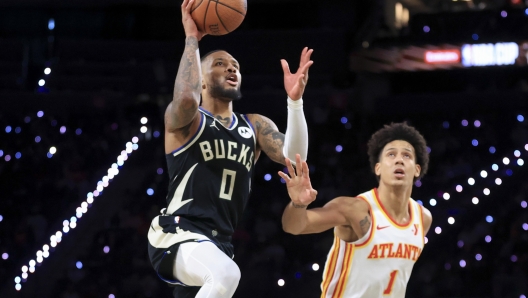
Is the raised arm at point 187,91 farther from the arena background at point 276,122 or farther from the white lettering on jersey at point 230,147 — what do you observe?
the arena background at point 276,122

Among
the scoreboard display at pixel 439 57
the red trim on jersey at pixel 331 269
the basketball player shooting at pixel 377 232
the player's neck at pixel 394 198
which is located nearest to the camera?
the basketball player shooting at pixel 377 232

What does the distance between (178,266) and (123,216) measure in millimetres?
6917

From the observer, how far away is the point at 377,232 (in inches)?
171

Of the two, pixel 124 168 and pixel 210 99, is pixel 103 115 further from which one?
pixel 210 99

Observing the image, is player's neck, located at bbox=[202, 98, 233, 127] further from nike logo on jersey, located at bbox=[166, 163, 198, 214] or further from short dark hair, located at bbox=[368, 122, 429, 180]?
short dark hair, located at bbox=[368, 122, 429, 180]

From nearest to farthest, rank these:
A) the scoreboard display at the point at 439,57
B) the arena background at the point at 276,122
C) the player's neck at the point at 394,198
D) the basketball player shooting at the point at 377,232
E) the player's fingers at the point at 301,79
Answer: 1. the player's fingers at the point at 301,79
2. the basketball player shooting at the point at 377,232
3. the player's neck at the point at 394,198
4. the arena background at the point at 276,122
5. the scoreboard display at the point at 439,57

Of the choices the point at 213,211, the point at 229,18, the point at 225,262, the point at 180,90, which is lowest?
the point at 225,262

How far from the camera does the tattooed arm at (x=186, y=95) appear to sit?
3.62m

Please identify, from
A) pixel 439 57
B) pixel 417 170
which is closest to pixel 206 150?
pixel 417 170

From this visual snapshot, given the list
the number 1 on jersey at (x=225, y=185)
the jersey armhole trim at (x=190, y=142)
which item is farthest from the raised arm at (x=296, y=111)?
the jersey armhole trim at (x=190, y=142)

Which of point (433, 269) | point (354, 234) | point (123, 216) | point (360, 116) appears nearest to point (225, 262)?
point (354, 234)

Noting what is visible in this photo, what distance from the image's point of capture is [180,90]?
361 cm

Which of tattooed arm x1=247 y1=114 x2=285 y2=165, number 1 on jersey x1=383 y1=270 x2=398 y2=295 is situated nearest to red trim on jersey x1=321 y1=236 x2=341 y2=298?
number 1 on jersey x1=383 y1=270 x2=398 y2=295

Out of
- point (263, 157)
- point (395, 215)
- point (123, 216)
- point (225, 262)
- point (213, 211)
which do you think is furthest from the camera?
point (263, 157)
